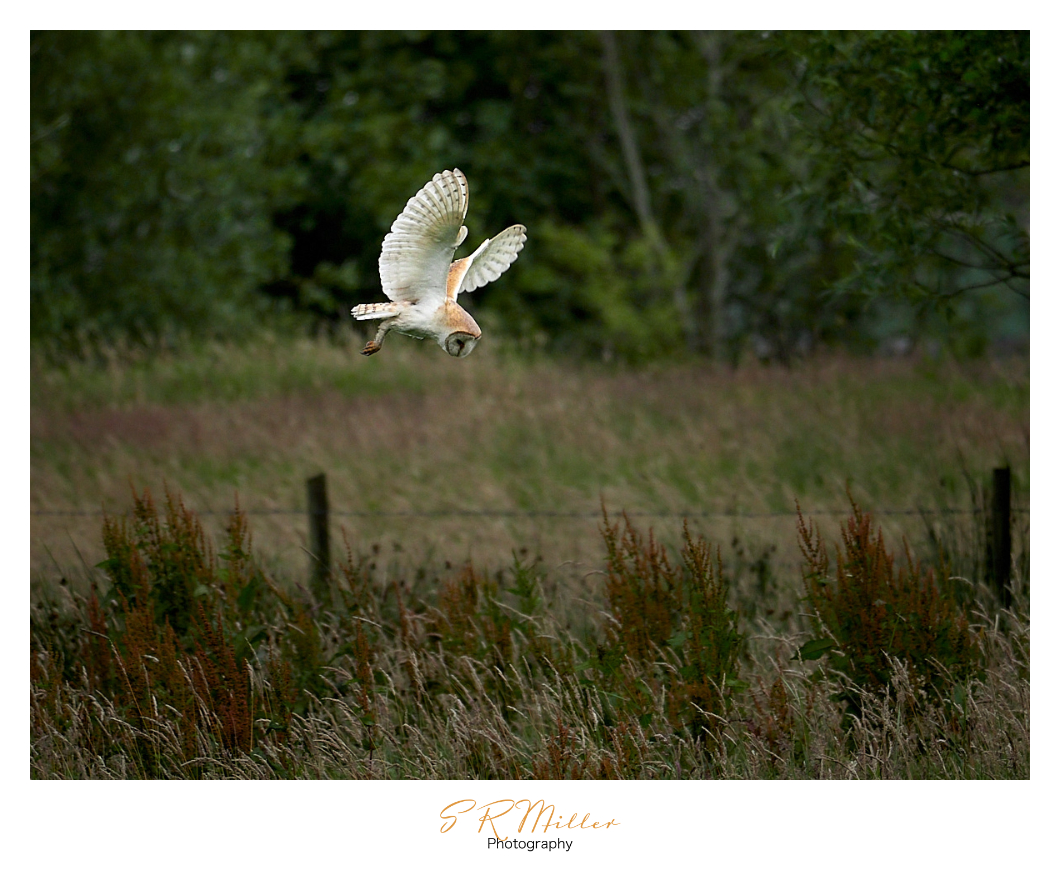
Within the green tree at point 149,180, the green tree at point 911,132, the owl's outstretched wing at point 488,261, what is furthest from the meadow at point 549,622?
the green tree at point 149,180

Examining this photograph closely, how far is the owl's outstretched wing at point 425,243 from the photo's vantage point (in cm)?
166

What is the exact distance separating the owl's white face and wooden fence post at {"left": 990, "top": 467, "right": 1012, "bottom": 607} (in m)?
4.65

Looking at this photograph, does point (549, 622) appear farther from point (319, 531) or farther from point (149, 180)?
point (149, 180)

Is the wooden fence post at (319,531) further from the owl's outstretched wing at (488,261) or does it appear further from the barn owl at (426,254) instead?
the barn owl at (426,254)

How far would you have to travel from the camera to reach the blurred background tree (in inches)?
518

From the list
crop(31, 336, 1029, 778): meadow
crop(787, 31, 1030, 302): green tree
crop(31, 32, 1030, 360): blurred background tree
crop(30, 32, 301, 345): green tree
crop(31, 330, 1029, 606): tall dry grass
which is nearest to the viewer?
crop(31, 336, 1029, 778): meadow

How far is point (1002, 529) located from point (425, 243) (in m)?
4.63

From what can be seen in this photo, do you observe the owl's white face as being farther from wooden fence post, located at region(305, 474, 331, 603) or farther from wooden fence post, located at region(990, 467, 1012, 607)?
wooden fence post, located at region(990, 467, 1012, 607)

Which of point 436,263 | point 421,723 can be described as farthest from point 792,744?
point 436,263

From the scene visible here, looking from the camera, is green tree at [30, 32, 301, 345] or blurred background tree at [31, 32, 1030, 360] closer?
green tree at [30, 32, 301, 345]

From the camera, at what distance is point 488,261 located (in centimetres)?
184

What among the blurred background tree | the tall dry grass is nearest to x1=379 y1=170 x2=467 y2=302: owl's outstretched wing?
the tall dry grass

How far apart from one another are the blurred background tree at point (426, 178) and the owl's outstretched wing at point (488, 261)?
9349 millimetres

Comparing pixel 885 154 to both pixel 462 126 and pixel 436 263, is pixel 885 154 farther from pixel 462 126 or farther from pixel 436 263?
pixel 462 126
